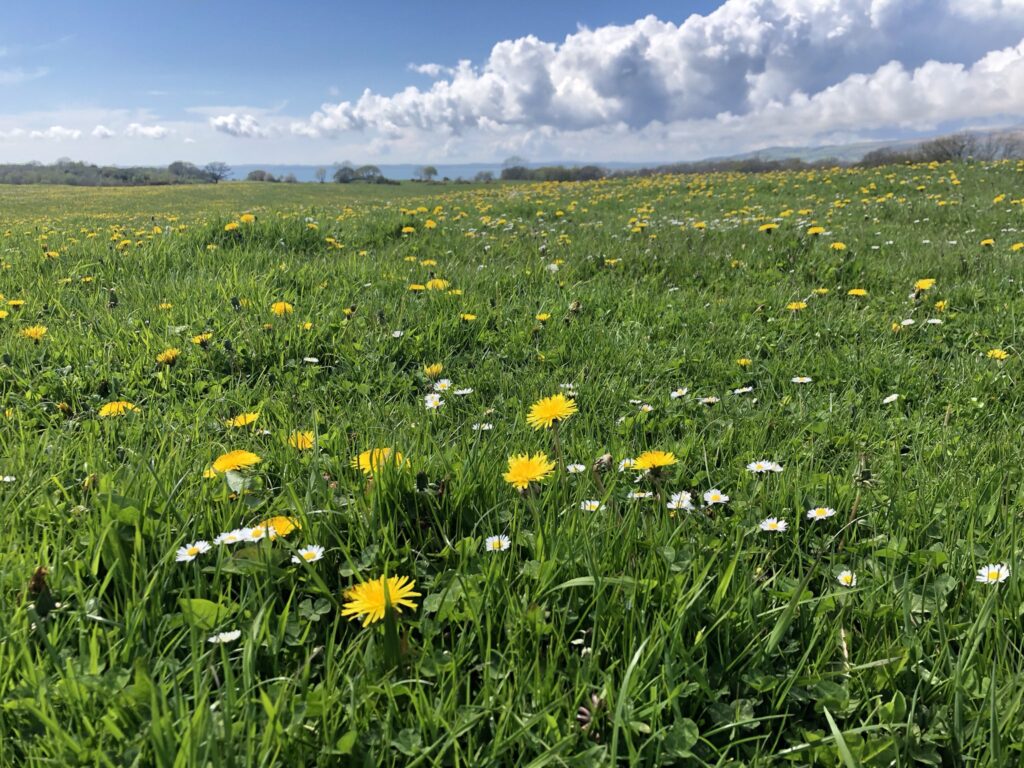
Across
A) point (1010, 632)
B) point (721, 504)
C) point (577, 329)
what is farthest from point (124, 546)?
point (577, 329)

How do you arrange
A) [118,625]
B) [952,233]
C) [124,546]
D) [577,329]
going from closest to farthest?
[118,625] < [124,546] < [577,329] < [952,233]

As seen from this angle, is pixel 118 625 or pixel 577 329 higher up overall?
pixel 577 329

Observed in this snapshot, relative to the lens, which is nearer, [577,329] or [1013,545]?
[1013,545]

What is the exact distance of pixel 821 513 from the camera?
192 centimetres

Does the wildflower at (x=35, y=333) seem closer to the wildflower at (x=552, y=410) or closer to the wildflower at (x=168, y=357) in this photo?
the wildflower at (x=168, y=357)

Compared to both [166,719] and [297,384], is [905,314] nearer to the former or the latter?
[297,384]

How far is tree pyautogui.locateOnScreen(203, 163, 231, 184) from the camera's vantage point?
106481 mm

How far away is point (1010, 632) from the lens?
145cm

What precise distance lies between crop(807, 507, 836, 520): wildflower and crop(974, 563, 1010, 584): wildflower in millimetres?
376

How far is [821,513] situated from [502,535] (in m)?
1.01

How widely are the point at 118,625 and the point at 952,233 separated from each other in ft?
29.7

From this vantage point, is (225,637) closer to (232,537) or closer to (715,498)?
(232,537)

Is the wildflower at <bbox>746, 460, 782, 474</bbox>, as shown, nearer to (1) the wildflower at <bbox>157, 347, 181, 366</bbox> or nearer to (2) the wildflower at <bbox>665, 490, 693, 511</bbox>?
(2) the wildflower at <bbox>665, 490, 693, 511</bbox>

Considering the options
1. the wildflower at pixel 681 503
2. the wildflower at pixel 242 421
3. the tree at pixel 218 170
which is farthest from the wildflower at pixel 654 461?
the tree at pixel 218 170
